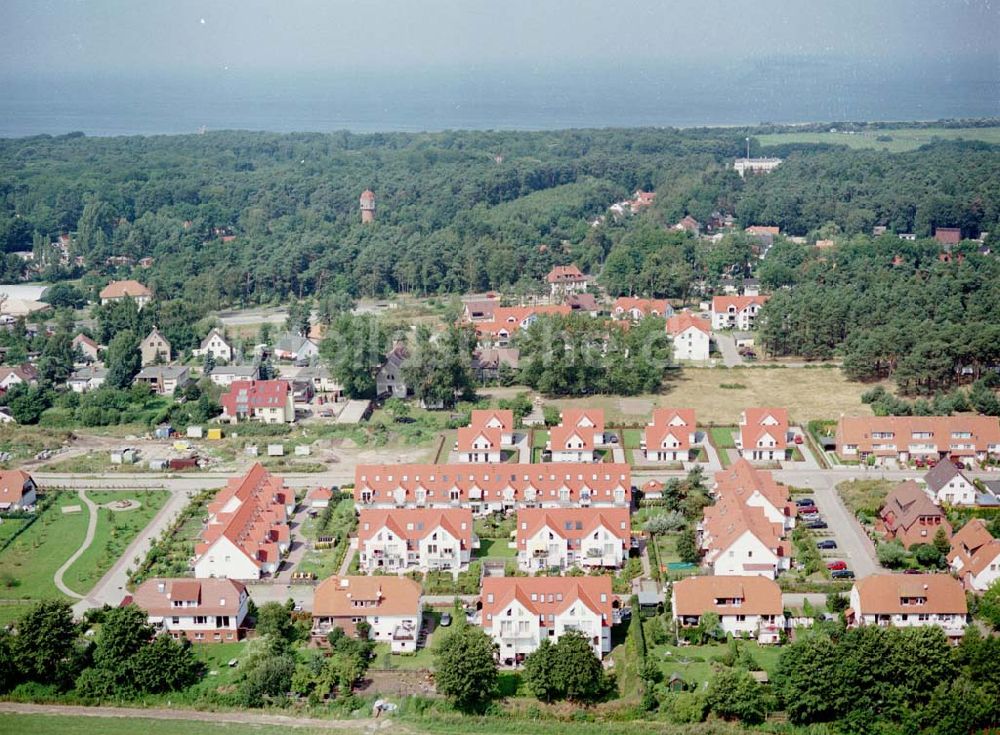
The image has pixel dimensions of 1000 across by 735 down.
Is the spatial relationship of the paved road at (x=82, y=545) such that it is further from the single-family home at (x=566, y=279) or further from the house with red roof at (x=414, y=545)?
the single-family home at (x=566, y=279)

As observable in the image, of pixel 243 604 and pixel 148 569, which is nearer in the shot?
pixel 243 604

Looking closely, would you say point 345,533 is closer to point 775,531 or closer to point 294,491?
point 294,491

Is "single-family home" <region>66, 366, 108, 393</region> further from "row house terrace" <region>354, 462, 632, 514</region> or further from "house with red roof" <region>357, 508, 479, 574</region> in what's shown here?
"house with red roof" <region>357, 508, 479, 574</region>

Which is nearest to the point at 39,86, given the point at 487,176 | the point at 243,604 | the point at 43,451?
the point at 487,176

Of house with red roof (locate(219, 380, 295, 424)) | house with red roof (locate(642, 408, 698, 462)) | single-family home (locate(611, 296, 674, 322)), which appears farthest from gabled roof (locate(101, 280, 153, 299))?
house with red roof (locate(642, 408, 698, 462))

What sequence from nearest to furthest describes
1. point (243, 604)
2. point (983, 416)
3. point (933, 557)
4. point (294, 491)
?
1. point (243, 604)
2. point (933, 557)
3. point (294, 491)
4. point (983, 416)

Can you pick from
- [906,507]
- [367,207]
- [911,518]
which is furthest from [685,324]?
[367,207]

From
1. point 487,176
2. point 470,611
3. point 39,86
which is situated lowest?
point 470,611
